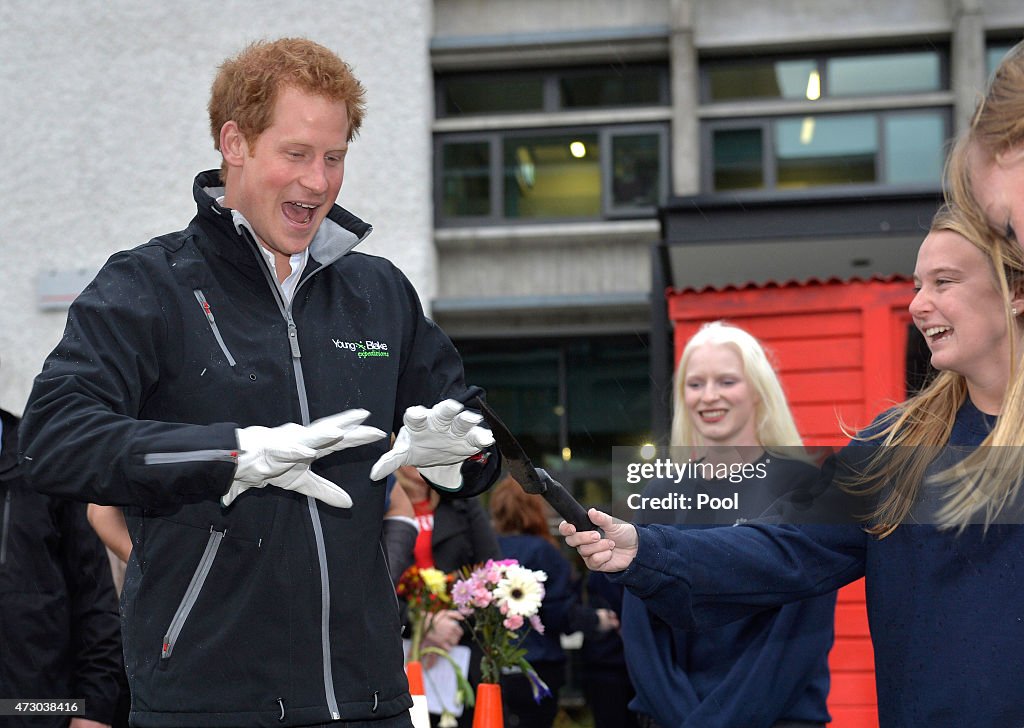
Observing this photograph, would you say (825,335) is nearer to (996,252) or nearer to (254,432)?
(996,252)

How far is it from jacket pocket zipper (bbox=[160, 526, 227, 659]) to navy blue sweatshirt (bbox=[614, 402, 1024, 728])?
89 cm

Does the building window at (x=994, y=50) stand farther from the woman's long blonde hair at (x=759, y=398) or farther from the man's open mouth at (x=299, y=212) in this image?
the man's open mouth at (x=299, y=212)

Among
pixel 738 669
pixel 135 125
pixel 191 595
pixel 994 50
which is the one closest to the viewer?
pixel 191 595

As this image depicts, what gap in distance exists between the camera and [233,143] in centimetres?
244

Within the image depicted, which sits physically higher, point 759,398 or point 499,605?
point 759,398

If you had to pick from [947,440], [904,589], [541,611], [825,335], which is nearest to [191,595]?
[904,589]

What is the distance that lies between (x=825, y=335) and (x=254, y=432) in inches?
209

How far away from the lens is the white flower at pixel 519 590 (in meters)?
4.44

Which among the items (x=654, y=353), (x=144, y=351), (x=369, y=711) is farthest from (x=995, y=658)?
(x=654, y=353)

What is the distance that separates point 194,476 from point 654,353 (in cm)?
640

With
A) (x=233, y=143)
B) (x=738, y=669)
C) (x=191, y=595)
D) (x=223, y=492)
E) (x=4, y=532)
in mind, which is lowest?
(x=738, y=669)

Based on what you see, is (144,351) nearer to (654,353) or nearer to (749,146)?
(654,353)

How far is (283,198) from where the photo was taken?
2418 millimetres

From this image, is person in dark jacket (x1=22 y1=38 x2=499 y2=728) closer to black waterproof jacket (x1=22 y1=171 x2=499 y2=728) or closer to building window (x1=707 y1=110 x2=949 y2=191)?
black waterproof jacket (x1=22 y1=171 x2=499 y2=728)
